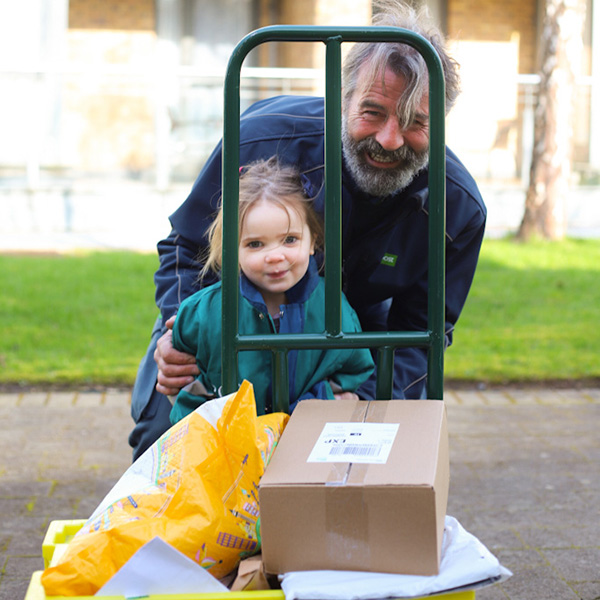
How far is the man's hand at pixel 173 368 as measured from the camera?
7.13 ft

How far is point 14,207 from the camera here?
9.48 meters

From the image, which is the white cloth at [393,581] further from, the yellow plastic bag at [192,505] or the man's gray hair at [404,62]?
the man's gray hair at [404,62]

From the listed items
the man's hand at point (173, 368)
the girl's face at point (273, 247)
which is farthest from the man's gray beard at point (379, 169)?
the man's hand at point (173, 368)

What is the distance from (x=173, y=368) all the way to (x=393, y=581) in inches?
36.0

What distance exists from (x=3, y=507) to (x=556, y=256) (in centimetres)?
628

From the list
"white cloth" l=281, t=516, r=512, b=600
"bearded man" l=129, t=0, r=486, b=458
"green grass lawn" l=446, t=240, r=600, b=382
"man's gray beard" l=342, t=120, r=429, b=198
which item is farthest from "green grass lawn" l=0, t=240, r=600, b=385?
"white cloth" l=281, t=516, r=512, b=600

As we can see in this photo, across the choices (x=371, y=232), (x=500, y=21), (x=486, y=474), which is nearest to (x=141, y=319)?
(x=486, y=474)

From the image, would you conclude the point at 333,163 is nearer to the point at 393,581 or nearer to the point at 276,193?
the point at 276,193

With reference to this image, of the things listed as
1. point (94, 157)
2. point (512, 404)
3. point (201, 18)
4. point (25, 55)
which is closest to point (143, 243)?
point (94, 157)

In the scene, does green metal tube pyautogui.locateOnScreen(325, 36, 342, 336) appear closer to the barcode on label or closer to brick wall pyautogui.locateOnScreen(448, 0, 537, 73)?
the barcode on label

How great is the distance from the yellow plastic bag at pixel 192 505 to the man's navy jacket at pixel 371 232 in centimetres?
86

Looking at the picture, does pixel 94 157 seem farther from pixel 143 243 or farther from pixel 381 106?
pixel 381 106

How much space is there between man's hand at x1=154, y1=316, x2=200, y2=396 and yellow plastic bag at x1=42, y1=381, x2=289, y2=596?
0.49m

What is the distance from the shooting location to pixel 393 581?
1.44m
